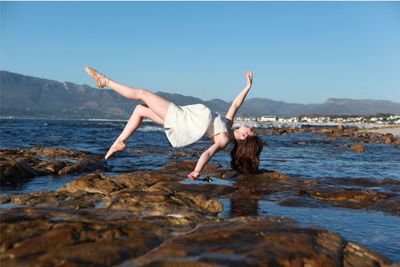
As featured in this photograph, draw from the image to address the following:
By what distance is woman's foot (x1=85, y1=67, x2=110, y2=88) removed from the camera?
784cm

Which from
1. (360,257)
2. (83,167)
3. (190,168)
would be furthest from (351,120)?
(360,257)

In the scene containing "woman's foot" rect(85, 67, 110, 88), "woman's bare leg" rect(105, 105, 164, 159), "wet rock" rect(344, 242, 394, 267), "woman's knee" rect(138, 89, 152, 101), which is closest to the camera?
"wet rock" rect(344, 242, 394, 267)

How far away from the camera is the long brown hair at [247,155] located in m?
9.34

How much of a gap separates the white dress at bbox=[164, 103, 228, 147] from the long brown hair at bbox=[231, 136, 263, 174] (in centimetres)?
183

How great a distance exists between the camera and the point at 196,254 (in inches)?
124

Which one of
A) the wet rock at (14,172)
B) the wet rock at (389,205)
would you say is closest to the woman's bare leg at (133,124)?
the wet rock at (14,172)

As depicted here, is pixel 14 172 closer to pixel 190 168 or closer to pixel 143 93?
pixel 143 93

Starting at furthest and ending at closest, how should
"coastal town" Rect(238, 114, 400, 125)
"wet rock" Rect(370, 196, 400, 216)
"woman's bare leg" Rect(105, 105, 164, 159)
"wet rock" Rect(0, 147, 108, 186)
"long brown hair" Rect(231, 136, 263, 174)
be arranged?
"coastal town" Rect(238, 114, 400, 125) → "long brown hair" Rect(231, 136, 263, 174) → "wet rock" Rect(0, 147, 108, 186) → "woman's bare leg" Rect(105, 105, 164, 159) → "wet rock" Rect(370, 196, 400, 216)

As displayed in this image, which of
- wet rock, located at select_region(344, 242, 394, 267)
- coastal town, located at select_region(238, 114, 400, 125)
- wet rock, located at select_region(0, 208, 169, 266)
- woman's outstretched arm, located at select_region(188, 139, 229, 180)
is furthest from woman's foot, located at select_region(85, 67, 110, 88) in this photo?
coastal town, located at select_region(238, 114, 400, 125)

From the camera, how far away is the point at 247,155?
954cm

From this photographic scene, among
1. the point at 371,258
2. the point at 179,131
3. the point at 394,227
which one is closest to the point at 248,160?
the point at 179,131

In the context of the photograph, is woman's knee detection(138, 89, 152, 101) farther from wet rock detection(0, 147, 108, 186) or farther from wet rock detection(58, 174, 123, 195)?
wet rock detection(0, 147, 108, 186)

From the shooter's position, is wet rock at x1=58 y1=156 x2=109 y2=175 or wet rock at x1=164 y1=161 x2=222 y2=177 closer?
wet rock at x1=58 y1=156 x2=109 y2=175

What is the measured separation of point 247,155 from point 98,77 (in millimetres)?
3950
